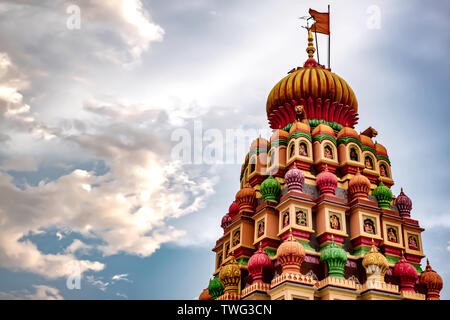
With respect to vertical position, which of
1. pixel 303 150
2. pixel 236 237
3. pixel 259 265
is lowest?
pixel 259 265

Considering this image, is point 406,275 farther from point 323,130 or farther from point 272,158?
point 272,158

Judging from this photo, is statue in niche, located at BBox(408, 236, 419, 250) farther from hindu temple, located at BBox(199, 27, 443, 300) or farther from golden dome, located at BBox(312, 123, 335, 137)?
golden dome, located at BBox(312, 123, 335, 137)

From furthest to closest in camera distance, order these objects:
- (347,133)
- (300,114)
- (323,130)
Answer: (300,114) < (347,133) < (323,130)

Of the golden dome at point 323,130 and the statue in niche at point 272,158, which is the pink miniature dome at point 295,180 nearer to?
the statue in niche at point 272,158

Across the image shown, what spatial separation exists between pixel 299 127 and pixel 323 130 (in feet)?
4.46

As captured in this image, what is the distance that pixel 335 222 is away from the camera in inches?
928

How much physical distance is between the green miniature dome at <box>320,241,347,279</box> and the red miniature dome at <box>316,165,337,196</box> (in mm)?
3500

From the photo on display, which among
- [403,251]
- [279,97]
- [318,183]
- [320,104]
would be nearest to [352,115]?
[320,104]

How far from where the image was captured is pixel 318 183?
24.9 m

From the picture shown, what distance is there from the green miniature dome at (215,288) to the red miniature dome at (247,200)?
4010 mm

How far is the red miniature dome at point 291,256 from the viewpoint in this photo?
814 inches

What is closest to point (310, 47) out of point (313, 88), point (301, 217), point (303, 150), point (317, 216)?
point (313, 88)

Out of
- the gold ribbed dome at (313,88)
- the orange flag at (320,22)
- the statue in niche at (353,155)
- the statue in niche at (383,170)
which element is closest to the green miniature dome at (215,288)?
the statue in niche at (353,155)
